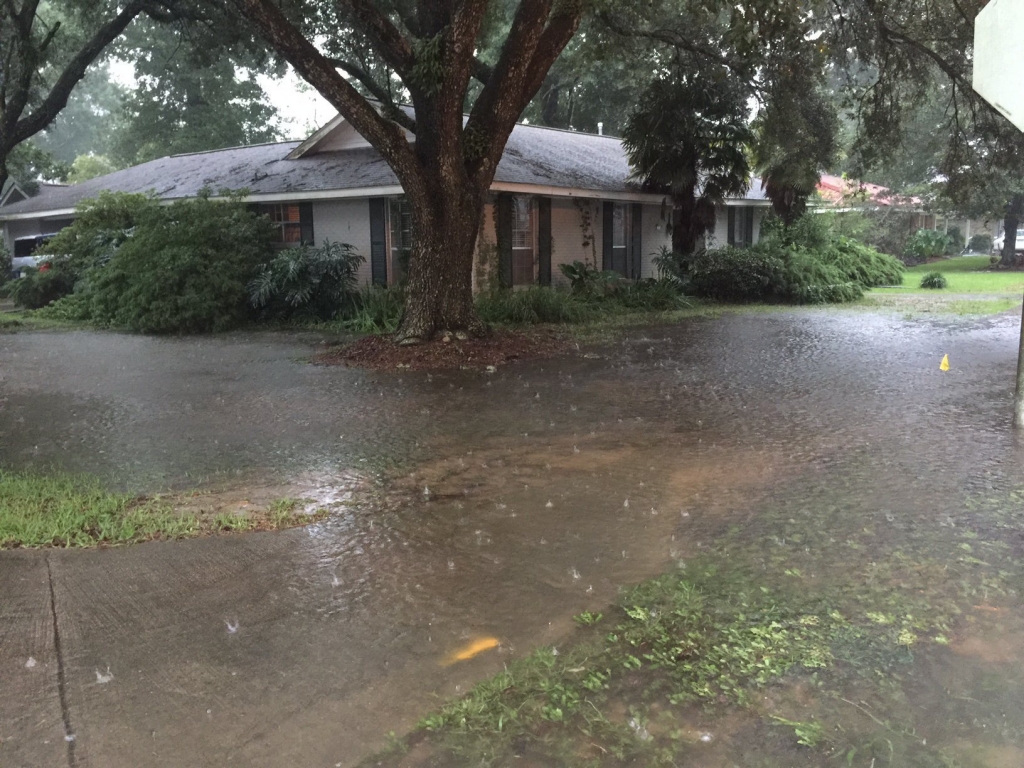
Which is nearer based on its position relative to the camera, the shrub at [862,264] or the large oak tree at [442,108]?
the large oak tree at [442,108]

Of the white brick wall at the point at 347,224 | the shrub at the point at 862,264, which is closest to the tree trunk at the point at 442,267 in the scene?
the white brick wall at the point at 347,224

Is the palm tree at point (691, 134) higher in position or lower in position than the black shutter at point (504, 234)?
higher

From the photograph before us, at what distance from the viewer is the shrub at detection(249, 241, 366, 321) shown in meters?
16.6

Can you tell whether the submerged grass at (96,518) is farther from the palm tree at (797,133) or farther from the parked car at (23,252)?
the parked car at (23,252)

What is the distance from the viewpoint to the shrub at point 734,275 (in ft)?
68.6

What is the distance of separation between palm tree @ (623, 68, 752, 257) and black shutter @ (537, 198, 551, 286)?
2554 mm

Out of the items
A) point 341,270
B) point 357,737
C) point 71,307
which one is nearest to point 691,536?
point 357,737

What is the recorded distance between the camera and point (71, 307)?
63.3 feet

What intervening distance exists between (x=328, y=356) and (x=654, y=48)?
10.6 m

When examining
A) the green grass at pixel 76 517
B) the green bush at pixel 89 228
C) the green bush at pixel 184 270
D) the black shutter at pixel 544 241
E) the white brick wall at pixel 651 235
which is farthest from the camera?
the white brick wall at pixel 651 235

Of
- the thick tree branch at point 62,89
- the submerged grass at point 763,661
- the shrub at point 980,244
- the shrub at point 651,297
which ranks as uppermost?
the thick tree branch at point 62,89

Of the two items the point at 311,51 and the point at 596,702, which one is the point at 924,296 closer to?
the point at 311,51

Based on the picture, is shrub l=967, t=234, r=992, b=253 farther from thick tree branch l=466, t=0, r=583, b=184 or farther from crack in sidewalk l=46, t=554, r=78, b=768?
crack in sidewalk l=46, t=554, r=78, b=768

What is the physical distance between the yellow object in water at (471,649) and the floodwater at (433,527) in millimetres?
41
